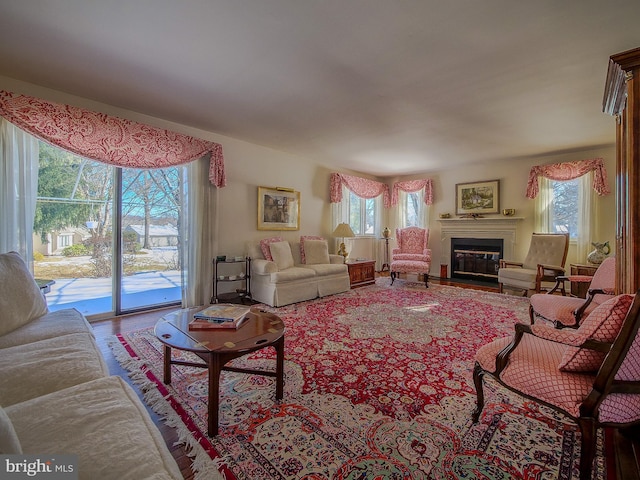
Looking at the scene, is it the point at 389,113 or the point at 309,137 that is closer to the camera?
the point at 389,113

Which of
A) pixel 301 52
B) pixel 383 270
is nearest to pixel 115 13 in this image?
pixel 301 52

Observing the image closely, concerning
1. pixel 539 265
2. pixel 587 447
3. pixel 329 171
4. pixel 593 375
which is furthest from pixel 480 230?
pixel 587 447

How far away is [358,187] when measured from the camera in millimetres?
6742

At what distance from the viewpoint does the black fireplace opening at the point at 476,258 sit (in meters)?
6.00

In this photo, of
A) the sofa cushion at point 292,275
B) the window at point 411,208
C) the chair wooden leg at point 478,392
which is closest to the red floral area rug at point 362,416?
the chair wooden leg at point 478,392

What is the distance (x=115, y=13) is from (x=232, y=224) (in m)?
3.03

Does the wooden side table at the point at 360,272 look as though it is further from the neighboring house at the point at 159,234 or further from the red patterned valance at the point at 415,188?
the neighboring house at the point at 159,234

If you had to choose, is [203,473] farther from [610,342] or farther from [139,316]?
[139,316]

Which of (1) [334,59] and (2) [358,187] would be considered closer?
(1) [334,59]

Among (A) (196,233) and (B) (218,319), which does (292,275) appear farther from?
(B) (218,319)

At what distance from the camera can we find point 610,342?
123 centimetres

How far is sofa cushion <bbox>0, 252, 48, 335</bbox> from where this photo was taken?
185 cm

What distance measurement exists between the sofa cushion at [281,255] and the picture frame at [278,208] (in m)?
0.49

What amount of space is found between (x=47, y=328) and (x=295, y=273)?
9.28 feet
